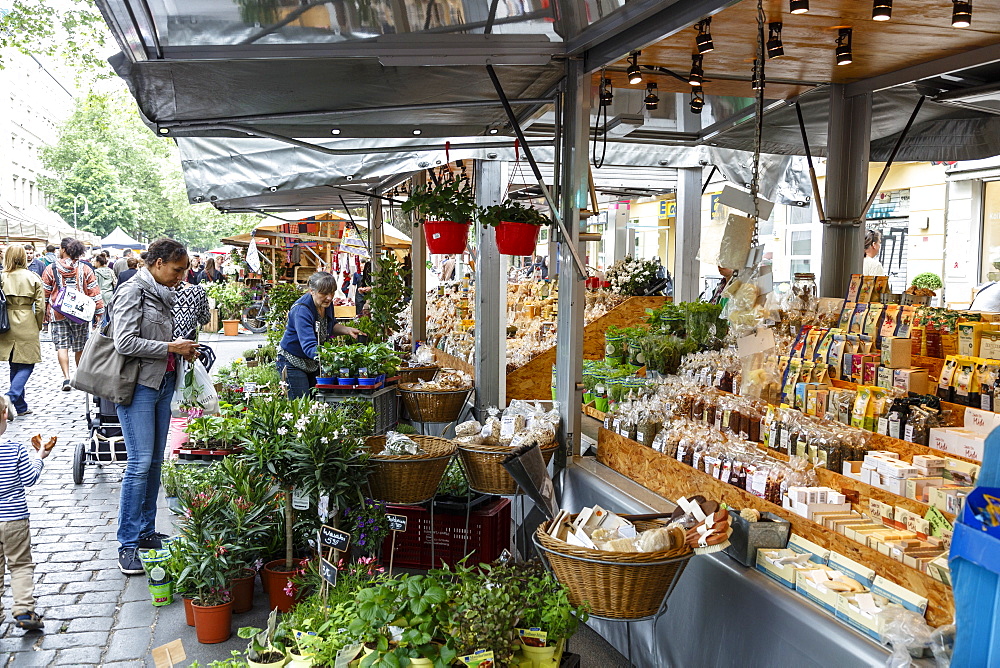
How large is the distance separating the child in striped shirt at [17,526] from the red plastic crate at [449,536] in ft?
6.28

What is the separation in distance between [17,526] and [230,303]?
60.1 ft

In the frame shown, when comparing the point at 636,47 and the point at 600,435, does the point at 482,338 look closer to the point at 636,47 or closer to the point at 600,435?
the point at 600,435

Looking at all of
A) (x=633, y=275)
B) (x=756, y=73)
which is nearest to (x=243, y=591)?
(x=756, y=73)

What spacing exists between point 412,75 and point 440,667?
306 cm

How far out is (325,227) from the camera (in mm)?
17938

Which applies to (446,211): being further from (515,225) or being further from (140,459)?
(140,459)

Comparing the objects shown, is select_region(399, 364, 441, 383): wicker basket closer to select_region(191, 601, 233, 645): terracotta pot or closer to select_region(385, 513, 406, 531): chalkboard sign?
select_region(385, 513, 406, 531): chalkboard sign

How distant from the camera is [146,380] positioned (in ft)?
16.6

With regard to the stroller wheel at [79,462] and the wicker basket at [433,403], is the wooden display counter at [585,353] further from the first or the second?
the stroller wheel at [79,462]

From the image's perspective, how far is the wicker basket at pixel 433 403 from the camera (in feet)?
24.4

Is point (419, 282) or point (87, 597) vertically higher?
point (419, 282)

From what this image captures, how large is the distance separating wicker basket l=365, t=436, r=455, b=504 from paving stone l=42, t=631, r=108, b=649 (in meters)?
1.54

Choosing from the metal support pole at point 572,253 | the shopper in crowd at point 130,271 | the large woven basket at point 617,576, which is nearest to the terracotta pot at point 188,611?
the metal support pole at point 572,253

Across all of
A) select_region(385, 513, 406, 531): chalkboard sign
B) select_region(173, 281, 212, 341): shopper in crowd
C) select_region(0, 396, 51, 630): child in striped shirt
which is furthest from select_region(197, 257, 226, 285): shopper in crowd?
select_region(385, 513, 406, 531): chalkboard sign
